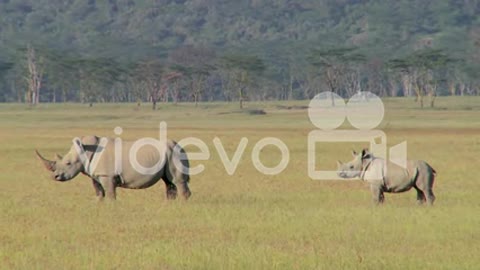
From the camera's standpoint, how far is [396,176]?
56.7 ft

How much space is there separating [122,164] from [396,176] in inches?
172

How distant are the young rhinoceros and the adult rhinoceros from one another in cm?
297

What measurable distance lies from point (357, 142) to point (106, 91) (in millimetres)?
100430

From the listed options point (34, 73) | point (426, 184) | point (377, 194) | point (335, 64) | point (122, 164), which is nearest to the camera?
point (426, 184)

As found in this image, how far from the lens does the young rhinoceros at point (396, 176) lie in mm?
17250

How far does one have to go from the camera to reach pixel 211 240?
13953 millimetres

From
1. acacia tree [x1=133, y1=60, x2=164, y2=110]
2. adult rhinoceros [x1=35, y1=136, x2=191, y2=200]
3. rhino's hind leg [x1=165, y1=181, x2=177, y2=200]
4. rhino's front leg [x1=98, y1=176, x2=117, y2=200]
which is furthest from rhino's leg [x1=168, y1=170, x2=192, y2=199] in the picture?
acacia tree [x1=133, y1=60, x2=164, y2=110]

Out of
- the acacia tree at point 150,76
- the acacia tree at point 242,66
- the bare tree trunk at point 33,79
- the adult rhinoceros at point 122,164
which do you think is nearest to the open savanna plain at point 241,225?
the adult rhinoceros at point 122,164

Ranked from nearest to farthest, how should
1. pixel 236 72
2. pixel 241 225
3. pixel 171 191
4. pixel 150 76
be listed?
pixel 241 225
pixel 171 191
pixel 150 76
pixel 236 72

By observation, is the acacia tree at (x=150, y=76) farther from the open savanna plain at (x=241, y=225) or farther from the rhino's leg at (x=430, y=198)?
the rhino's leg at (x=430, y=198)

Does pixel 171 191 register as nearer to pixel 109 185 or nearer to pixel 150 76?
pixel 109 185

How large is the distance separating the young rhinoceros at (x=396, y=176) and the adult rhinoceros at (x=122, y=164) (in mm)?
2971

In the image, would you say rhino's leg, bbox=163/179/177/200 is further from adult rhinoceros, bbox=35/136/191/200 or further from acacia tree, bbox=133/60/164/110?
acacia tree, bbox=133/60/164/110

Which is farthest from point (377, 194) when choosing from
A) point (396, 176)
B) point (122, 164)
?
point (122, 164)
